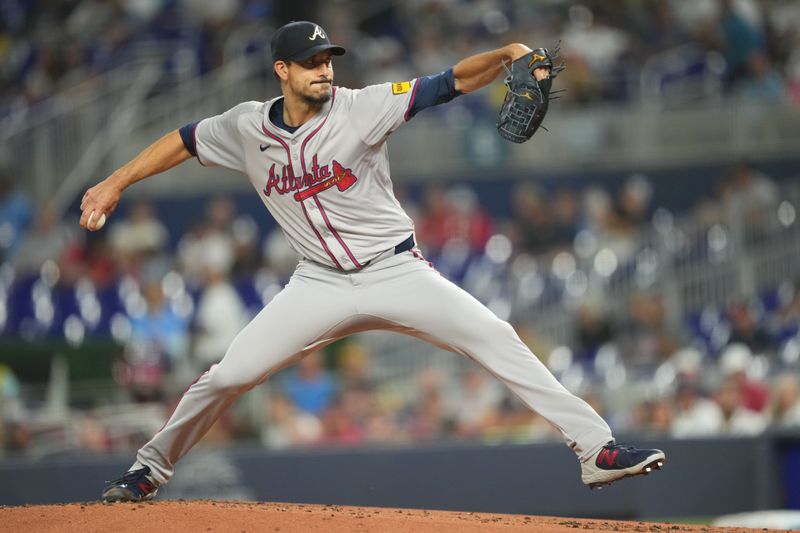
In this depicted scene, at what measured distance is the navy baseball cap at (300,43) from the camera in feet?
17.7

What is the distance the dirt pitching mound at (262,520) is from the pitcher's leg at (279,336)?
46cm

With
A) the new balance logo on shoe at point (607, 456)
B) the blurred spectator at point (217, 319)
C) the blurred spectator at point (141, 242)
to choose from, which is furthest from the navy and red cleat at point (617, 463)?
the blurred spectator at point (141, 242)

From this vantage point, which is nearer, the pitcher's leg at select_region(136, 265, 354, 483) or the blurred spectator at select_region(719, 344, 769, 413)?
the pitcher's leg at select_region(136, 265, 354, 483)

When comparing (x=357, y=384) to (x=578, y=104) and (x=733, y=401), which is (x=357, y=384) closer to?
(x=733, y=401)

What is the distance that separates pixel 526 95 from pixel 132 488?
245 cm

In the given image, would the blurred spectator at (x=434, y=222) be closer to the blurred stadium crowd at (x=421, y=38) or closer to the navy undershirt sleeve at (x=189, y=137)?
the blurred stadium crowd at (x=421, y=38)

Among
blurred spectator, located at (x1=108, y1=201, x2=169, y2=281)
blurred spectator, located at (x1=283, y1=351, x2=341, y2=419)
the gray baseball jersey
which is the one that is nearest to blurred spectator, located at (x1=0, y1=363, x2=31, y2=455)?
blurred spectator, located at (x1=283, y1=351, x2=341, y2=419)

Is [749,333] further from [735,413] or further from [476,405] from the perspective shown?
[476,405]

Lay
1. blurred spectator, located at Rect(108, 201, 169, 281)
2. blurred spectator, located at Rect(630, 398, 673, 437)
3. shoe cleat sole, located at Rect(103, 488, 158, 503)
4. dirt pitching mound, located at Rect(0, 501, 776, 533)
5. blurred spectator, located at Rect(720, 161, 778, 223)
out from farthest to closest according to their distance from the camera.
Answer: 1. blurred spectator, located at Rect(108, 201, 169, 281)
2. blurred spectator, located at Rect(720, 161, 778, 223)
3. blurred spectator, located at Rect(630, 398, 673, 437)
4. shoe cleat sole, located at Rect(103, 488, 158, 503)
5. dirt pitching mound, located at Rect(0, 501, 776, 533)

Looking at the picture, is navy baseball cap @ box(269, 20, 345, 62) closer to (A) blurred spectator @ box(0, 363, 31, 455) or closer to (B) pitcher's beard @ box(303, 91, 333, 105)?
(B) pitcher's beard @ box(303, 91, 333, 105)

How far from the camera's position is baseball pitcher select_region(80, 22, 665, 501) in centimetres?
536

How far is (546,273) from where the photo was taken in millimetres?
12078

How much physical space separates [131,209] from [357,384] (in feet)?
14.7

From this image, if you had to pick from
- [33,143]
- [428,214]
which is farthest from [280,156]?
[33,143]
